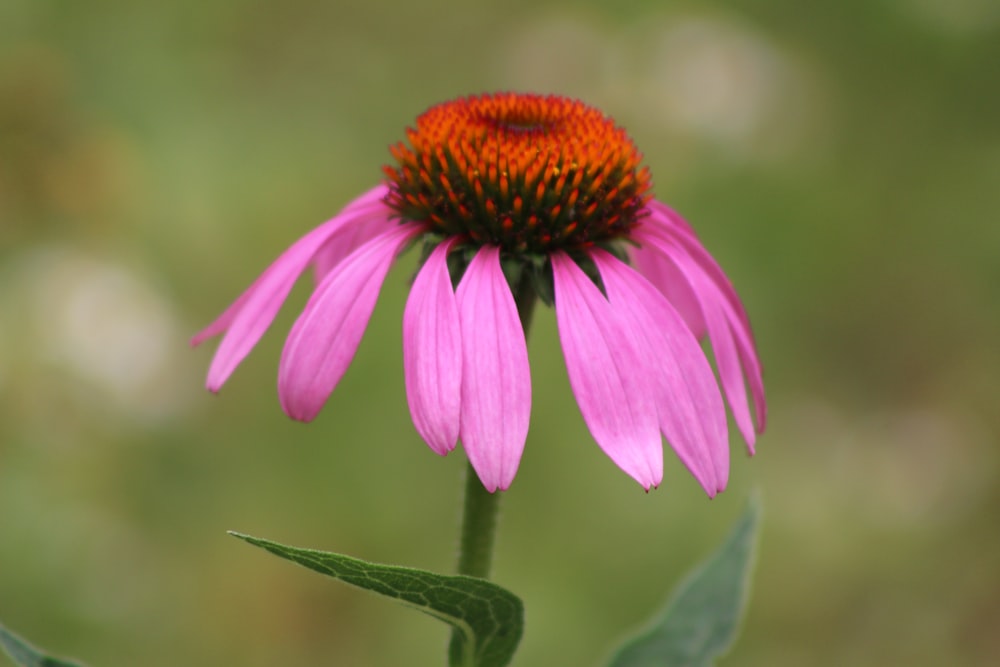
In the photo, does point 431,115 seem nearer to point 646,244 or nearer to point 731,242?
point 646,244

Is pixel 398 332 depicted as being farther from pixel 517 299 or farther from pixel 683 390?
pixel 683 390

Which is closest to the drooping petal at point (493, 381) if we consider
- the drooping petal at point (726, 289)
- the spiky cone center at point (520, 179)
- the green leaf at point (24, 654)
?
the spiky cone center at point (520, 179)

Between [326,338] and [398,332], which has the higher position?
[326,338]

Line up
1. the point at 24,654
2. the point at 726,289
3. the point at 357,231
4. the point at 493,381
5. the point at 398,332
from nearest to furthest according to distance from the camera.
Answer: the point at 493,381 < the point at 24,654 < the point at 726,289 < the point at 357,231 < the point at 398,332

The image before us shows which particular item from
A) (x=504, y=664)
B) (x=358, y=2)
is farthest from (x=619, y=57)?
(x=504, y=664)

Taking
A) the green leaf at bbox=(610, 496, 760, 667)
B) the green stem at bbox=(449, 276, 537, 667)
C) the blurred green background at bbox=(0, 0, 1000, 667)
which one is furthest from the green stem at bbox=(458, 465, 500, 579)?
the blurred green background at bbox=(0, 0, 1000, 667)

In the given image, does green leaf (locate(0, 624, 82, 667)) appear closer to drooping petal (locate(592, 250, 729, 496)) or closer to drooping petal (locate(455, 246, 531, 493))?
drooping petal (locate(455, 246, 531, 493))

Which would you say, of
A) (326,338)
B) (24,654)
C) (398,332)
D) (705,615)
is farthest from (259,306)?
(398,332)
